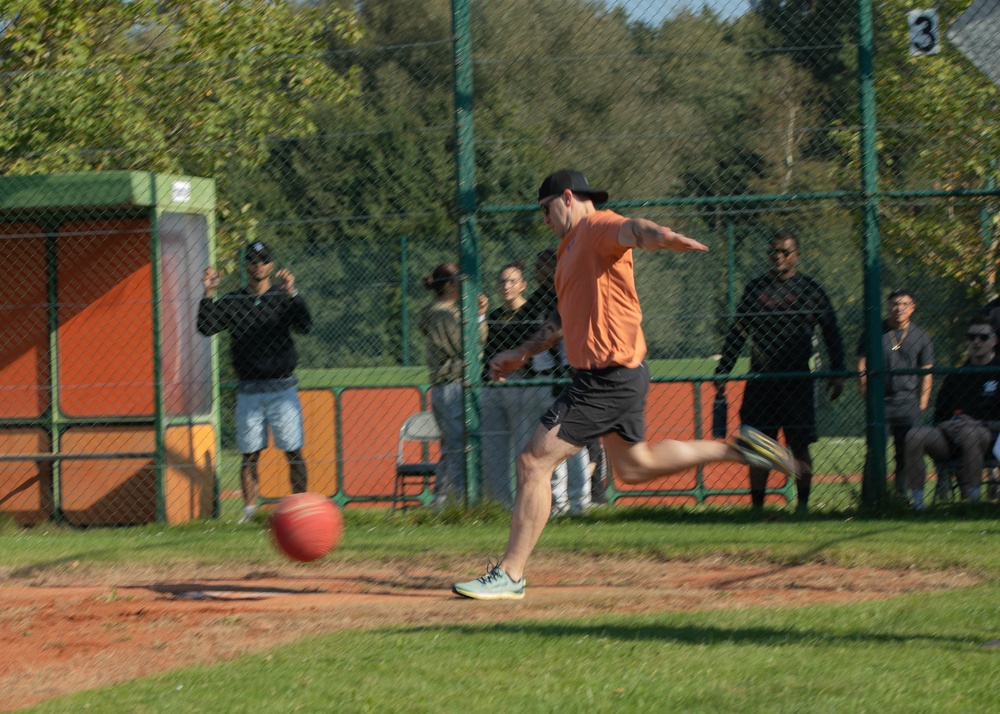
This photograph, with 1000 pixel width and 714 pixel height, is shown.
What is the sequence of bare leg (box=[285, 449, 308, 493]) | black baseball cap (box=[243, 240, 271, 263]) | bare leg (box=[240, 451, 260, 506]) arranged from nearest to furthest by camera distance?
bare leg (box=[240, 451, 260, 506]) → black baseball cap (box=[243, 240, 271, 263]) → bare leg (box=[285, 449, 308, 493])

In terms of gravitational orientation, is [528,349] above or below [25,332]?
below

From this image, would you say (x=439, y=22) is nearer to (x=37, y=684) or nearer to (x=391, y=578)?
(x=391, y=578)

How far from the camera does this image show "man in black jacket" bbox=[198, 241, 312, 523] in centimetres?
1027

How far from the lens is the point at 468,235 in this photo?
946 cm

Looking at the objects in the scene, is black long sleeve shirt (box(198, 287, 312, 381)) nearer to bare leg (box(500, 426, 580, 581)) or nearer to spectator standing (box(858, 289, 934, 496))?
bare leg (box(500, 426, 580, 581))

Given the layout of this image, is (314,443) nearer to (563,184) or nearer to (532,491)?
(532,491)

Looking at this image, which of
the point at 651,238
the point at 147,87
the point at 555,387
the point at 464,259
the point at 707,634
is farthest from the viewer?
the point at 147,87

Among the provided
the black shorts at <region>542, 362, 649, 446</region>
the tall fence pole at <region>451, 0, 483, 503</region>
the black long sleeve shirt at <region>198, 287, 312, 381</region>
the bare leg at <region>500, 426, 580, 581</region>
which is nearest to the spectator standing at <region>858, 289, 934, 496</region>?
the tall fence pole at <region>451, 0, 483, 503</region>

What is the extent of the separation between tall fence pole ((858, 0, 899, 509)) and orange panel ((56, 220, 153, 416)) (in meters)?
5.71

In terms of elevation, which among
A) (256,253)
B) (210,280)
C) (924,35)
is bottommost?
(210,280)

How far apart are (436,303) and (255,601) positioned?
3.84 meters

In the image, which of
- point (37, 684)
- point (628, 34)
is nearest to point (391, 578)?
point (37, 684)

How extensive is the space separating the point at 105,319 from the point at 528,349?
16.9 ft

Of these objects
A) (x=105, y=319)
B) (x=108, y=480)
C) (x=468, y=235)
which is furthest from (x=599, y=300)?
(x=105, y=319)
